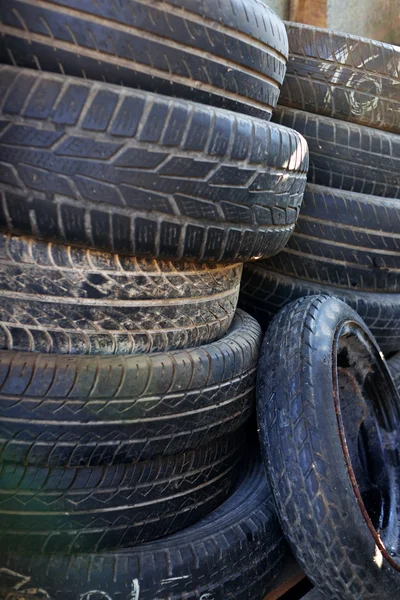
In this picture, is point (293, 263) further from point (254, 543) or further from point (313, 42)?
point (254, 543)

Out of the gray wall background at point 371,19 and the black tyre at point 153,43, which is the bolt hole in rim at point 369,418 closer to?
the black tyre at point 153,43

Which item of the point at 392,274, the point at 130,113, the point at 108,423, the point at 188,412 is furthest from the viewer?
the point at 392,274

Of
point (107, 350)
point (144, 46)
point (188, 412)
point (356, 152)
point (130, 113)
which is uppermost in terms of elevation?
point (144, 46)

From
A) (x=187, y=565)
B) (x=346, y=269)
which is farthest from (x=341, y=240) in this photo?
(x=187, y=565)

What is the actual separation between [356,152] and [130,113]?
122cm

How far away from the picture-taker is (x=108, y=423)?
120 cm

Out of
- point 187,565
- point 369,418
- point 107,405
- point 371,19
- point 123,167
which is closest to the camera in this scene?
point 123,167

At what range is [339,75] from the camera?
195 cm

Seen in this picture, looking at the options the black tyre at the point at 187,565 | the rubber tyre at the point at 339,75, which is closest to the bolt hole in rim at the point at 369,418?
the black tyre at the point at 187,565

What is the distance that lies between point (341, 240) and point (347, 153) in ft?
1.11

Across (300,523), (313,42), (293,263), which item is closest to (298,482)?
(300,523)

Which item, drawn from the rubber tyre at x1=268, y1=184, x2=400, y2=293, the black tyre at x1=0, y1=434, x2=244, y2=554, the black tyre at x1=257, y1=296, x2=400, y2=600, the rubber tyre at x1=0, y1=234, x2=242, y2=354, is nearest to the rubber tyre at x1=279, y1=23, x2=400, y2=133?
the rubber tyre at x1=268, y1=184, x2=400, y2=293

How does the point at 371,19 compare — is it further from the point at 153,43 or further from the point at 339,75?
the point at 153,43

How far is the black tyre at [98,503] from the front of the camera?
1186 mm
